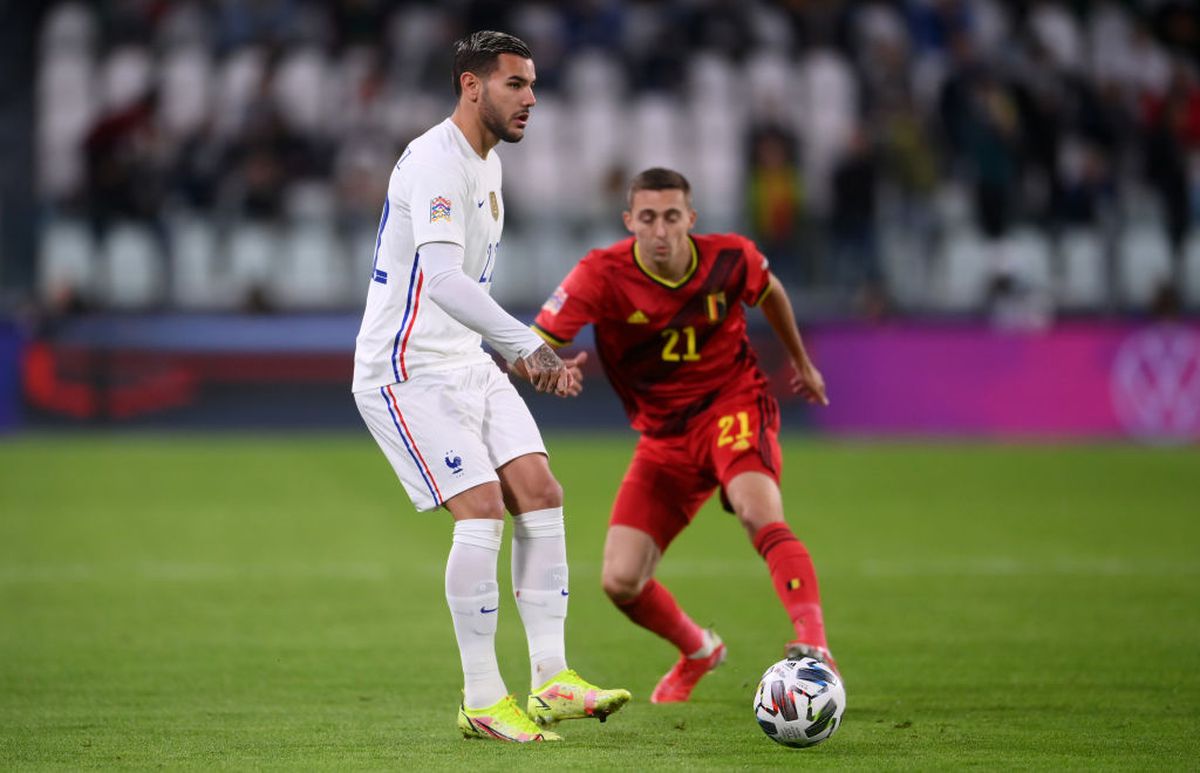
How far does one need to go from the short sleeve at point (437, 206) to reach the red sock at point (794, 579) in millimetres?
1732

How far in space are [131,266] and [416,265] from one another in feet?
49.5

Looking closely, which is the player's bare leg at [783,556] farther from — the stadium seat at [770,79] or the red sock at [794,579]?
the stadium seat at [770,79]

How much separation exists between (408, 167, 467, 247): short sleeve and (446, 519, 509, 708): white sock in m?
0.96

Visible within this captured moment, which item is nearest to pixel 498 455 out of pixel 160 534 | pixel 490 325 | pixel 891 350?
pixel 490 325

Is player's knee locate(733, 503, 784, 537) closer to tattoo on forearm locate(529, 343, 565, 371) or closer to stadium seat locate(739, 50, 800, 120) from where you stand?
tattoo on forearm locate(529, 343, 565, 371)

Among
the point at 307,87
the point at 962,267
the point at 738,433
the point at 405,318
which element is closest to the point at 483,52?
the point at 405,318

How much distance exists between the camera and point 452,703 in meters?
6.64

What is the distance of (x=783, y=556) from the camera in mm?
6434

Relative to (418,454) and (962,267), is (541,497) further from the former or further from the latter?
(962,267)

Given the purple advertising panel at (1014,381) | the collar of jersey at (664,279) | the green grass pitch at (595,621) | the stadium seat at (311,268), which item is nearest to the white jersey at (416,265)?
the collar of jersey at (664,279)

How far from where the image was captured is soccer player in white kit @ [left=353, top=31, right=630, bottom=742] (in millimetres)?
5707

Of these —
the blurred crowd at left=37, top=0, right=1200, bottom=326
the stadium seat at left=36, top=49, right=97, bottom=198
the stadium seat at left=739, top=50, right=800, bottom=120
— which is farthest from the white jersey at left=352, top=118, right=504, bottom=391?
the stadium seat at left=739, top=50, right=800, bottom=120

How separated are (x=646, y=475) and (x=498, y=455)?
1.28 meters

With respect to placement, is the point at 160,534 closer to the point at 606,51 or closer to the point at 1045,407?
the point at 1045,407
